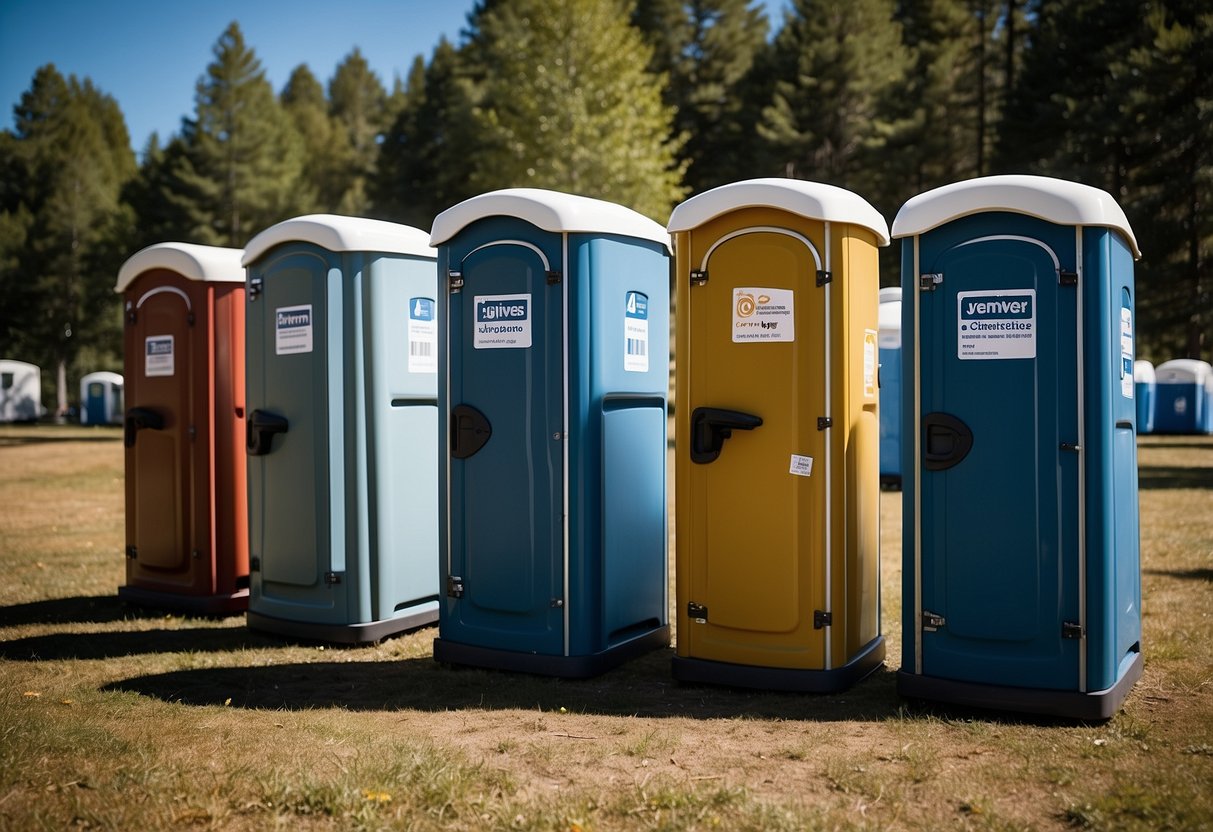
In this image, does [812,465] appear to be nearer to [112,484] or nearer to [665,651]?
[665,651]

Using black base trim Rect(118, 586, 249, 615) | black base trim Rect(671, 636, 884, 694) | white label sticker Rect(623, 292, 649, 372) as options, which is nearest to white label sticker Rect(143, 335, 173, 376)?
black base trim Rect(118, 586, 249, 615)

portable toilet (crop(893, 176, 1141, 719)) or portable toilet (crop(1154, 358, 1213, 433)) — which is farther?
portable toilet (crop(1154, 358, 1213, 433))

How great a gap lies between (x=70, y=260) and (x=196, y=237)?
13.6 metres

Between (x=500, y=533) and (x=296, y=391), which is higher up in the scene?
(x=296, y=391)

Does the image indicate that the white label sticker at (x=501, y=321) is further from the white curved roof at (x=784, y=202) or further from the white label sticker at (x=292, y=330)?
the white label sticker at (x=292, y=330)

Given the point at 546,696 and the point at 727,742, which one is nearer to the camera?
the point at 727,742

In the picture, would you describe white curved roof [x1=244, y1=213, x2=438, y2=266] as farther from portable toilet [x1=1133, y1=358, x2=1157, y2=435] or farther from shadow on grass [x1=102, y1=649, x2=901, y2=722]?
portable toilet [x1=1133, y1=358, x2=1157, y2=435]

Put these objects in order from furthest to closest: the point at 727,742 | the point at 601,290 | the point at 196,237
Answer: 1. the point at 196,237
2. the point at 601,290
3. the point at 727,742

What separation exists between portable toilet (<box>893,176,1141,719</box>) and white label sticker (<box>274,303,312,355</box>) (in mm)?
3213

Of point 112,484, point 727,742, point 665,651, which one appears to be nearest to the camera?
point 727,742

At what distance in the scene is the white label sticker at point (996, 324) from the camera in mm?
4309

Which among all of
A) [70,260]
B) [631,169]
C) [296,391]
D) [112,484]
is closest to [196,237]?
[70,260]

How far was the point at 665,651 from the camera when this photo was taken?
5.75m

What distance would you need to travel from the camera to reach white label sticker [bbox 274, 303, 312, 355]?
5938 millimetres
